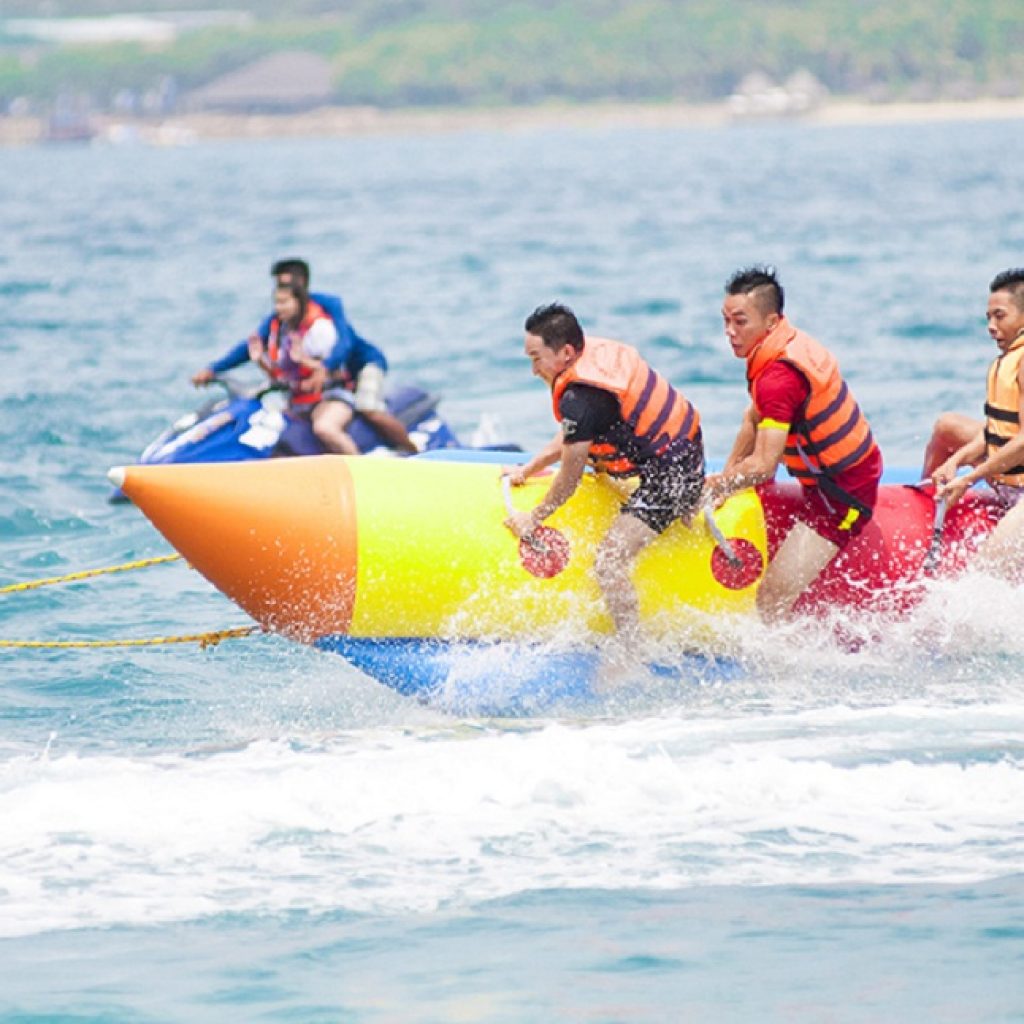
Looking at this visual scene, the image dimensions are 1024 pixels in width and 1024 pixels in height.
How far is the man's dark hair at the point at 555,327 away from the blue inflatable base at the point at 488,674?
903mm

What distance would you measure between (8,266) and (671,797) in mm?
20694

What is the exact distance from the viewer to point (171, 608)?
770 centimetres

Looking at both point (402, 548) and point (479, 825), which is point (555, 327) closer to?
point (402, 548)

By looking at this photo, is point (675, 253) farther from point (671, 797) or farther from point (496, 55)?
point (496, 55)

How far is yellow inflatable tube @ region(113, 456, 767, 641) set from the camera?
18.6 feet

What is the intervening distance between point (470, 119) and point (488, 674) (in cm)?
8903

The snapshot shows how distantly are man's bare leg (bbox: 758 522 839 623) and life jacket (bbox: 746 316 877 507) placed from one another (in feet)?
0.45

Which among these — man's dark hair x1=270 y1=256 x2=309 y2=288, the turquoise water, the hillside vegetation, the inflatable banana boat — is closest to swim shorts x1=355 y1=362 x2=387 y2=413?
Result: man's dark hair x1=270 y1=256 x2=309 y2=288

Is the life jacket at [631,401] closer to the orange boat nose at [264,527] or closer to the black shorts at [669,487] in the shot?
the black shorts at [669,487]

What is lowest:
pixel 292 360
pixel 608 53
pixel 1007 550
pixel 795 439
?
pixel 1007 550

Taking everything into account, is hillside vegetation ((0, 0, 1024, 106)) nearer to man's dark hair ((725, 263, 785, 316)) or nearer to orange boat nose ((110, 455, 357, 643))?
man's dark hair ((725, 263, 785, 316))

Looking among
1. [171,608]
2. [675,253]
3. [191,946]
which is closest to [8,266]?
[675,253]

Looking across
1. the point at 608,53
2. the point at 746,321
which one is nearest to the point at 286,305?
the point at 746,321

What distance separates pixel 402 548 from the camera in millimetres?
5746
